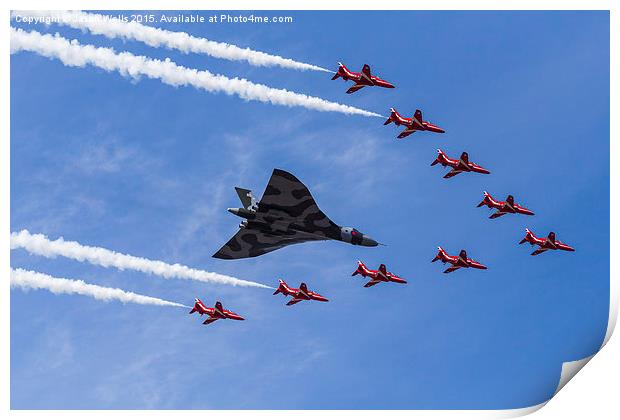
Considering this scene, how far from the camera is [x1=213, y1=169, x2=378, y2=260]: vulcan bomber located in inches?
3802

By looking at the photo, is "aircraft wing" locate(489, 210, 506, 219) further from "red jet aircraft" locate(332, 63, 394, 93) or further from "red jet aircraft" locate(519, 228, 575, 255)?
"red jet aircraft" locate(332, 63, 394, 93)

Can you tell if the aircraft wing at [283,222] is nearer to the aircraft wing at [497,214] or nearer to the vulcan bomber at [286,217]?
the vulcan bomber at [286,217]

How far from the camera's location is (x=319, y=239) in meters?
100

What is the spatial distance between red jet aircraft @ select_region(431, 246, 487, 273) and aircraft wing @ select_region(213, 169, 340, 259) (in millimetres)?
9236

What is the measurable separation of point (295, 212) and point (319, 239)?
11.4 feet

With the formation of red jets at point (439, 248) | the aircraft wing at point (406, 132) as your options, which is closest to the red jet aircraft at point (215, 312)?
the formation of red jets at point (439, 248)

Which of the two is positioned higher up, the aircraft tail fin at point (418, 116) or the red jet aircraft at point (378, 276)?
the aircraft tail fin at point (418, 116)

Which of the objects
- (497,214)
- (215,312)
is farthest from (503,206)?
(215,312)

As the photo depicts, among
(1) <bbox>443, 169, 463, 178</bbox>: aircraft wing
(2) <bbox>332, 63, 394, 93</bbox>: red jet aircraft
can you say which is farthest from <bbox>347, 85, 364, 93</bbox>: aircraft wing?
(1) <bbox>443, 169, 463, 178</bbox>: aircraft wing

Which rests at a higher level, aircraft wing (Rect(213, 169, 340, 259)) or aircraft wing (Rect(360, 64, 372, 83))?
aircraft wing (Rect(360, 64, 372, 83))

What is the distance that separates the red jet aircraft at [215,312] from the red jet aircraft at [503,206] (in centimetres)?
2146

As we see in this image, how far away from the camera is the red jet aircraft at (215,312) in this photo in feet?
322

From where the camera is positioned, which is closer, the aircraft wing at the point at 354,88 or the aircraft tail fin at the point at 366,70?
the aircraft tail fin at the point at 366,70
